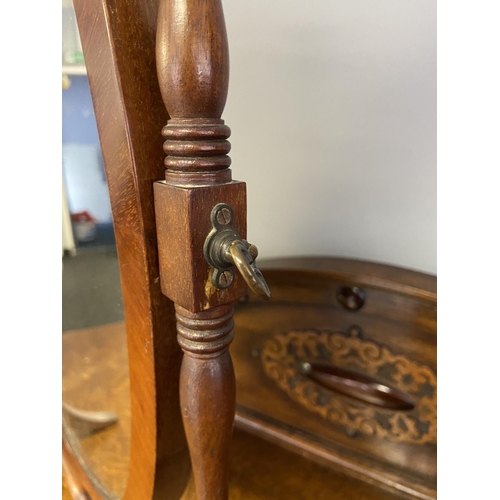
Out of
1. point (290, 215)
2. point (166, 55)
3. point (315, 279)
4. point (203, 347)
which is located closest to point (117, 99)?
point (166, 55)

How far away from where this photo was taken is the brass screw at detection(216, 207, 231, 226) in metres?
0.31

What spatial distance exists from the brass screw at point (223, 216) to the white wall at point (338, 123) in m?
0.44

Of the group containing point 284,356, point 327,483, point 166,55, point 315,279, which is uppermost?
point 166,55

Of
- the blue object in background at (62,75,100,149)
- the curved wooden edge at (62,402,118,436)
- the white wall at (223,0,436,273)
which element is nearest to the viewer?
the blue object in background at (62,75,100,149)

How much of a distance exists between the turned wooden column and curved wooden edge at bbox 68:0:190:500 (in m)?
0.03

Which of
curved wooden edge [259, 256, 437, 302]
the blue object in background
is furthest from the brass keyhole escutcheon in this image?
curved wooden edge [259, 256, 437, 302]

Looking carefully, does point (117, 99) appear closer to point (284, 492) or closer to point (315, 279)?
point (315, 279)

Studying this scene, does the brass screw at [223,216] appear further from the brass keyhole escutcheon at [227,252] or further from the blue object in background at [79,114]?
the blue object in background at [79,114]

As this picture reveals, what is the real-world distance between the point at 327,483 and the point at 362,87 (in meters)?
0.57

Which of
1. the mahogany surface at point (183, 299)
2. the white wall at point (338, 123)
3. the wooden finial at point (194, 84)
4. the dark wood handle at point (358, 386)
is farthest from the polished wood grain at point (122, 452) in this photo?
the white wall at point (338, 123)

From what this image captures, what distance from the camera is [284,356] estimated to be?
0.64 meters

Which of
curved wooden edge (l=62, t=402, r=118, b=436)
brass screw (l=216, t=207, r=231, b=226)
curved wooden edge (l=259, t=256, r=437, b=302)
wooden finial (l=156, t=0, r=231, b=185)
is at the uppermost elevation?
wooden finial (l=156, t=0, r=231, b=185)

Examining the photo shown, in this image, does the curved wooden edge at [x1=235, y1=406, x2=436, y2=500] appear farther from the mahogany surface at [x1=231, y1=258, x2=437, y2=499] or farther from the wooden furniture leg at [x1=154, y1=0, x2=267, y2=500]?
the wooden furniture leg at [x1=154, y1=0, x2=267, y2=500]

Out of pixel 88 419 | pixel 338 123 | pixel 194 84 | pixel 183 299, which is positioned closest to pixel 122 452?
pixel 88 419
